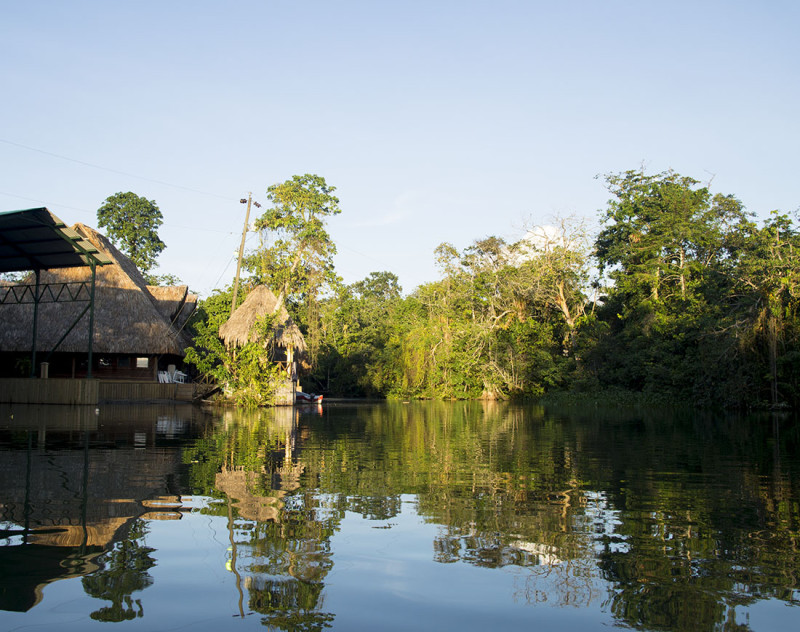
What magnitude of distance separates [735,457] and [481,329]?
99.7 ft

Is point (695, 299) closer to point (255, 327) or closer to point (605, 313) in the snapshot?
point (605, 313)

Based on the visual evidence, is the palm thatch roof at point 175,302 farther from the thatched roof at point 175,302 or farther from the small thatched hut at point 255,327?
the small thatched hut at point 255,327

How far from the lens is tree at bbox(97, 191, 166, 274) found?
198 feet

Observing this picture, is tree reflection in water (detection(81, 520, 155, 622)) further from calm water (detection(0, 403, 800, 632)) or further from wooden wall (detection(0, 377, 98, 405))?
wooden wall (detection(0, 377, 98, 405))

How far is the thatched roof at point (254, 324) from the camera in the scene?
98.6 ft

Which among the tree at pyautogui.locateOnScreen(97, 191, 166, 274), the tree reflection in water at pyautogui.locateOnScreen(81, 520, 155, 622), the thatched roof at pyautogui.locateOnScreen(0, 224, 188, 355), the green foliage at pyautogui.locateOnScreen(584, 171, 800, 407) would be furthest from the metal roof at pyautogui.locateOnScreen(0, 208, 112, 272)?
the tree at pyautogui.locateOnScreen(97, 191, 166, 274)

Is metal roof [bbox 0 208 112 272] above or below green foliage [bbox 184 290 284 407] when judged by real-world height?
above

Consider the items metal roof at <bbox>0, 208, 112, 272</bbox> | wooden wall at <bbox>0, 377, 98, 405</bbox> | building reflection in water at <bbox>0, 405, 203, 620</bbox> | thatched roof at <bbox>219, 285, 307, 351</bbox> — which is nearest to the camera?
building reflection in water at <bbox>0, 405, 203, 620</bbox>

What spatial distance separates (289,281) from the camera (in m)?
46.2

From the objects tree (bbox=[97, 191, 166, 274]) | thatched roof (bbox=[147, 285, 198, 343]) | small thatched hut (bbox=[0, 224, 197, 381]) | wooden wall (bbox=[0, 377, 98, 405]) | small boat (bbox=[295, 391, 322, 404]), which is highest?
tree (bbox=[97, 191, 166, 274])

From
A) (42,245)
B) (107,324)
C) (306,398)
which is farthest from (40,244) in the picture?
(306,398)

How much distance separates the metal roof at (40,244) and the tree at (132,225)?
37069mm

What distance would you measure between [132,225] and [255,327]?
120 feet

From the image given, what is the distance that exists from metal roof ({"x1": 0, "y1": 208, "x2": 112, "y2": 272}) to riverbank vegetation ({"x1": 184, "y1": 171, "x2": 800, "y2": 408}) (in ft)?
28.2
